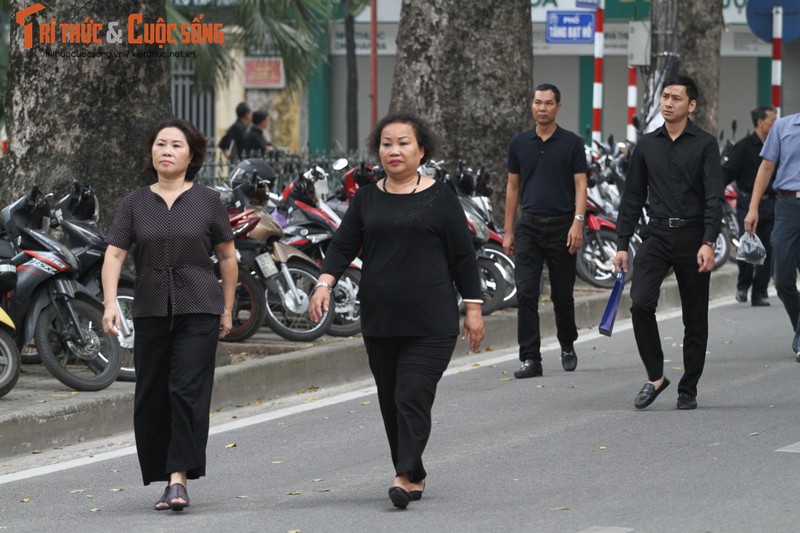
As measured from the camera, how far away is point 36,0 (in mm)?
10352

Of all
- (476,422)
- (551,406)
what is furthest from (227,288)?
(551,406)

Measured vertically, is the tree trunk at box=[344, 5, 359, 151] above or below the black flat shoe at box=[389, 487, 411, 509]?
above

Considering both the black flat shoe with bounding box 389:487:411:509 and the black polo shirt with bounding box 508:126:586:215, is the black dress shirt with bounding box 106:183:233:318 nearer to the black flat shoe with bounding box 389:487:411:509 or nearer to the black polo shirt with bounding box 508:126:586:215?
the black flat shoe with bounding box 389:487:411:509

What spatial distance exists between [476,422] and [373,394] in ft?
4.64

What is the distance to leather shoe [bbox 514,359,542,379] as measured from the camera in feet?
34.9

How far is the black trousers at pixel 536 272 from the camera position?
419 inches

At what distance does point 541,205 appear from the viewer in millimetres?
10672

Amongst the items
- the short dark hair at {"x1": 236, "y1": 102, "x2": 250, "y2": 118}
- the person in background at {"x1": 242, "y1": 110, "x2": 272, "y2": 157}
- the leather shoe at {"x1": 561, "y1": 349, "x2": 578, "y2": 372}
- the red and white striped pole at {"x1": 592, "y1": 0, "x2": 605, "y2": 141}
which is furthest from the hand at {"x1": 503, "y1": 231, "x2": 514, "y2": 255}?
the short dark hair at {"x1": 236, "y1": 102, "x2": 250, "y2": 118}

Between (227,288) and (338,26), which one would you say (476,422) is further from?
(338,26)

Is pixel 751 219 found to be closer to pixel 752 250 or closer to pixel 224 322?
pixel 752 250

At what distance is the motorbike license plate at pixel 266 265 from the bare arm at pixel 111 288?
Result: 444 centimetres

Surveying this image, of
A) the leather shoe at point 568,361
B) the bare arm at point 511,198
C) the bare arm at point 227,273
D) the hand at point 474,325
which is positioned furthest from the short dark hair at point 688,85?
the bare arm at point 227,273

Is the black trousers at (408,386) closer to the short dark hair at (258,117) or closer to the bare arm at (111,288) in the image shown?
the bare arm at (111,288)

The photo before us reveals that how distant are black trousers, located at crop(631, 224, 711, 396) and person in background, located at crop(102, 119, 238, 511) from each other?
298 cm
